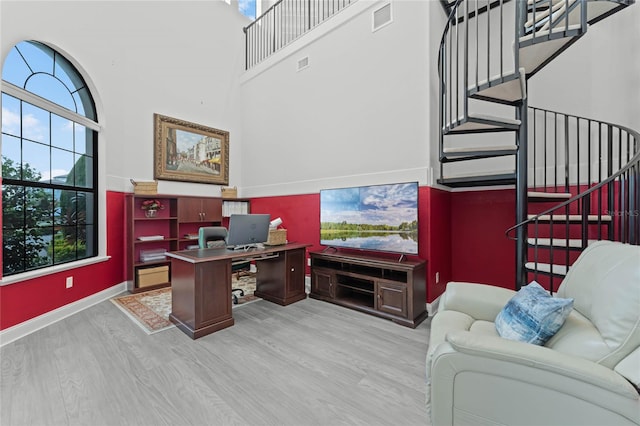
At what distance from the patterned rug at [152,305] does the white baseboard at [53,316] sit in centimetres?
18

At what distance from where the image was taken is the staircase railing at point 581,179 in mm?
2568

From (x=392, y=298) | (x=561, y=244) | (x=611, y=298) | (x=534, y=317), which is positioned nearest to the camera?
(x=611, y=298)

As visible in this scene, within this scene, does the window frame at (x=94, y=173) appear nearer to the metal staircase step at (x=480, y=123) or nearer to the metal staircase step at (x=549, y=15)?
the metal staircase step at (x=480, y=123)

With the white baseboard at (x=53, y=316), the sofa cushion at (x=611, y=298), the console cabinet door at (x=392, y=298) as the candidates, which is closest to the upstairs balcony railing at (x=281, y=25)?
the console cabinet door at (x=392, y=298)

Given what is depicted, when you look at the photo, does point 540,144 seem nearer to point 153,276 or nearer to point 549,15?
point 549,15

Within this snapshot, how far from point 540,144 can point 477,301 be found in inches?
101

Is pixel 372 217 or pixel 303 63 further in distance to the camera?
pixel 303 63

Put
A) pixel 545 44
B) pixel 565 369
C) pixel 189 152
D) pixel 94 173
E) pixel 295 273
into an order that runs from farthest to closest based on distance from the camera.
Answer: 1. pixel 189 152
2. pixel 94 173
3. pixel 295 273
4. pixel 545 44
5. pixel 565 369

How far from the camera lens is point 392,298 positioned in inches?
125


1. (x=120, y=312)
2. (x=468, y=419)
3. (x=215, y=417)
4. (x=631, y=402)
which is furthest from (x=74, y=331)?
(x=631, y=402)

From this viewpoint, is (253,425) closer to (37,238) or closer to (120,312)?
(120,312)

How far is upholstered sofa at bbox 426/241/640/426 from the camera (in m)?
→ 1.07

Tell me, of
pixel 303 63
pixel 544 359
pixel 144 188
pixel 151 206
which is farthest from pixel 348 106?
pixel 544 359

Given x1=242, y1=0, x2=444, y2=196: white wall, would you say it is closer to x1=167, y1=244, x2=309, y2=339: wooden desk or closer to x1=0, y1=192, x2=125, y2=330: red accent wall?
x1=167, y1=244, x2=309, y2=339: wooden desk
